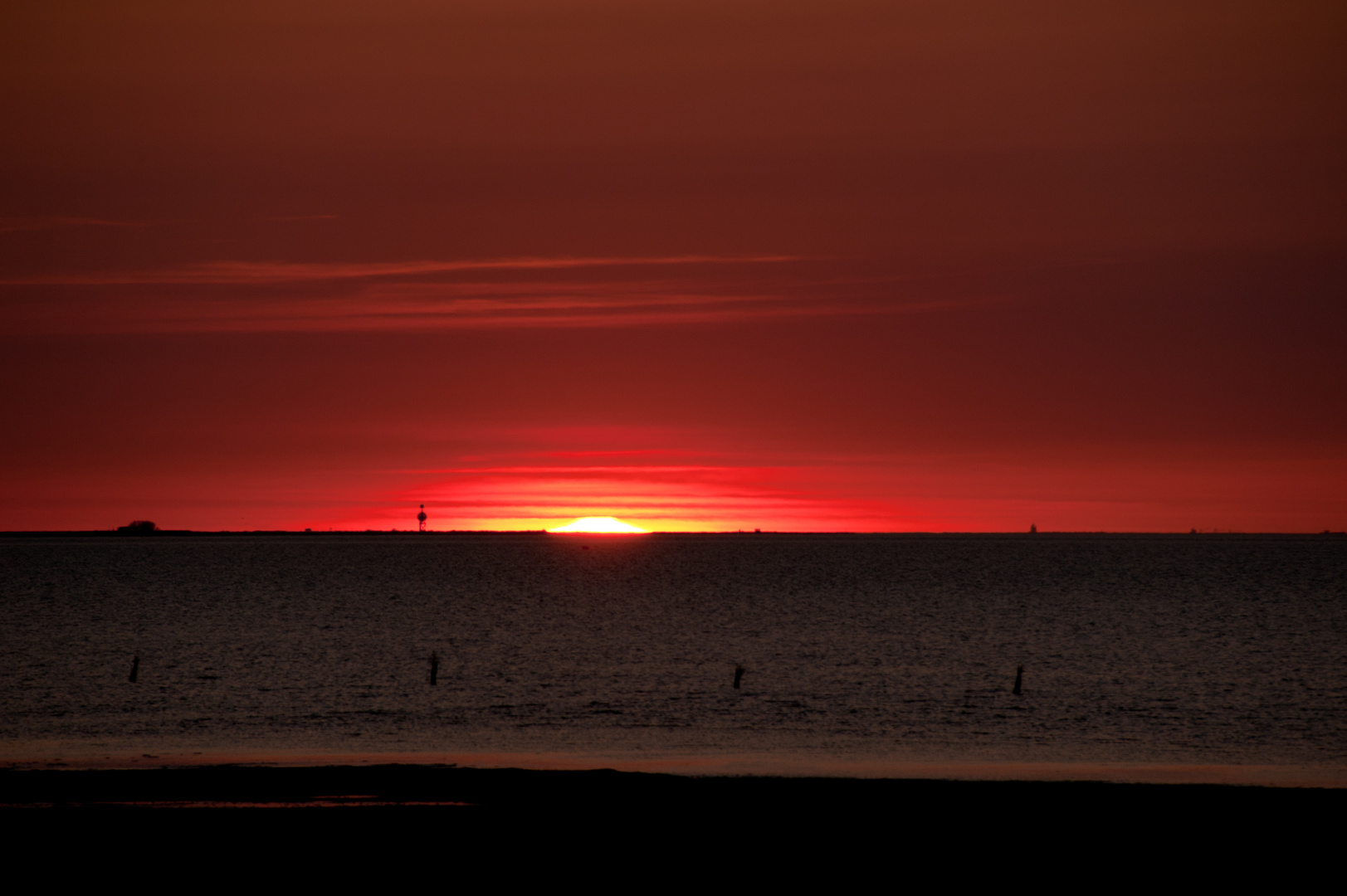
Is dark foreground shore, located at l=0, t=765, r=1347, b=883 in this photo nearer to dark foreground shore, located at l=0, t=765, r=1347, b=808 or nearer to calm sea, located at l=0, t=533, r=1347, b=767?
dark foreground shore, located at l=0, t=765, r=1347, b=808

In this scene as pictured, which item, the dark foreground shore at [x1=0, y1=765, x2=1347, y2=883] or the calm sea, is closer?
the dark foreground shore at [x1=0, y1=765, x2=1347, y2=883]

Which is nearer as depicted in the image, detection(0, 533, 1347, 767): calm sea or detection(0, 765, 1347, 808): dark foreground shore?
detection(0, 765, 1347, 808): dark foreground shore

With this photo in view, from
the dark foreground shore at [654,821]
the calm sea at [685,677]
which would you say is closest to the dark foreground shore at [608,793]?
the dark foreground shore at [654,821]

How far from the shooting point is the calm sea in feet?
138

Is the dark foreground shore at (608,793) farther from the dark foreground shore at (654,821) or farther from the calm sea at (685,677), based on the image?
the calm sea at (685,677)

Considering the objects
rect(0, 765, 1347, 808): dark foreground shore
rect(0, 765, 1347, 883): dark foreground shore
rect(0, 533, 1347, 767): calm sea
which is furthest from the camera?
rect(0, 533, 1347, 767): calm sea

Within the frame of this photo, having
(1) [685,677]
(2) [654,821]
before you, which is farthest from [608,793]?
(1) [685,677]

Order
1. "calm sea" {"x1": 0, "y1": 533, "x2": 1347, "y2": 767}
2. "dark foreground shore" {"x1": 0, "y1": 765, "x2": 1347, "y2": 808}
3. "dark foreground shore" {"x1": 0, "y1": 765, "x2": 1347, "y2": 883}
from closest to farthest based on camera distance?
"dark foreground shore" {"x1": 0, "y1": 765, "x2": 1347, "y2": 883} < "dark foreground shore" {"x1": 0, "y1": 765, "x2": 1347, "y2": 808} < "calm sea" {"x1": 0, "y1": 533, "x2": 1347, "y2": 767}

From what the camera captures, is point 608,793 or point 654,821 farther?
point 608,793

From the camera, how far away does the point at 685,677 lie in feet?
204

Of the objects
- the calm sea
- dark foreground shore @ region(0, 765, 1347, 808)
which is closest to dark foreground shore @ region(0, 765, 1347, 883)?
dark foreground shore @ region(0, 765, 1347, 808)

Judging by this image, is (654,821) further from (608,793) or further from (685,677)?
(685,677)

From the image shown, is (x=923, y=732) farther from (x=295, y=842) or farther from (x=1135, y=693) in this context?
(x=295, y=842)

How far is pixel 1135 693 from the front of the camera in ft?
188
